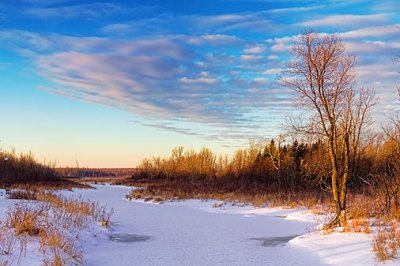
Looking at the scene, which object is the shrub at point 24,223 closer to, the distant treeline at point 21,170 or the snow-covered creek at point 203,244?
the snow-covered creek at point 203,244

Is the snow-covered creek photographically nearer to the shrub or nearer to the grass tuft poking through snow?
the grass tuft poking through snow

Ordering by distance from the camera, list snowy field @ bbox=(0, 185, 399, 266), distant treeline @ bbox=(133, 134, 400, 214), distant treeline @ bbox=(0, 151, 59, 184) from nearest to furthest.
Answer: snowy field @ bbox=(0, 185, 399, 266) < distant treeline @ bbox=(133, 134, 400, 214) < distant treeline @ bbox=(0, 151, 59, 184)

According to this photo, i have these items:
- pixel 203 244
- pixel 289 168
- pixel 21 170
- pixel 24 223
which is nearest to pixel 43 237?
pixel 24 223

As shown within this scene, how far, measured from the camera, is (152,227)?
18.3 meters

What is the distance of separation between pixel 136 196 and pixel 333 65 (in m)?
30.0

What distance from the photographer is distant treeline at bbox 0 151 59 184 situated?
57.2 meters

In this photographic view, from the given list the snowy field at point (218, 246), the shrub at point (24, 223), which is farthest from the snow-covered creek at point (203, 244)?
the shrub at point (24, 223)

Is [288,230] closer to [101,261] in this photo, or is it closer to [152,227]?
[152,227]

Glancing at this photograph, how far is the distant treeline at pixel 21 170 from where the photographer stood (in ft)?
188

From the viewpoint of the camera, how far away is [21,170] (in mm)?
61469

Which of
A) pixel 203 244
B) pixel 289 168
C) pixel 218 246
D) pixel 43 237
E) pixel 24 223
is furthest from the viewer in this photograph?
pixel 289 168

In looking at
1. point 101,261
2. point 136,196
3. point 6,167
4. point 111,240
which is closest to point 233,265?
point 101,261

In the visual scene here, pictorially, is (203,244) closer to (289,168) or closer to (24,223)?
(24,223)

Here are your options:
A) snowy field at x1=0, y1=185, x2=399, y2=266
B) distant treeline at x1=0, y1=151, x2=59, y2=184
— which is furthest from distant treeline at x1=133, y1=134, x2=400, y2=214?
distant treeline at x1=0, y1=151, x2=59, y2=184
